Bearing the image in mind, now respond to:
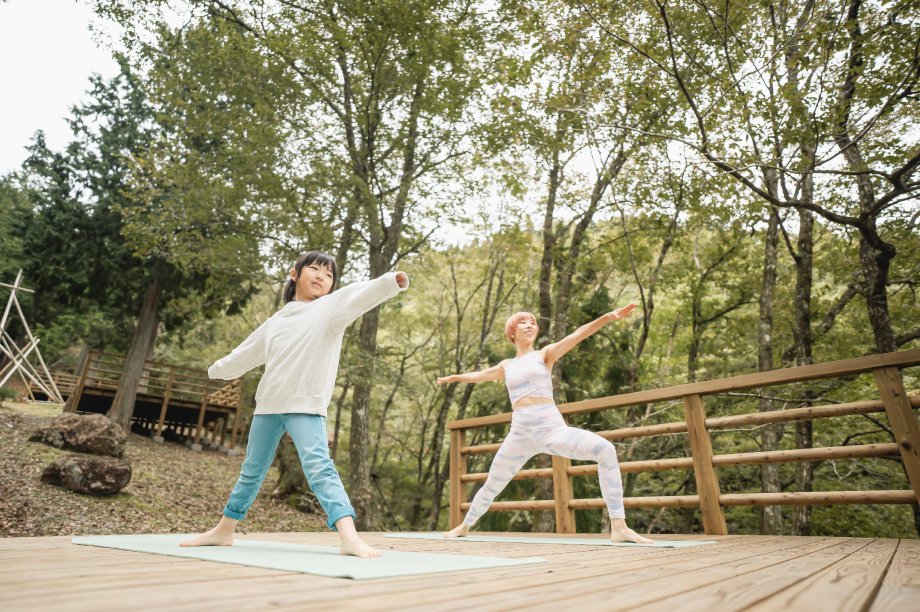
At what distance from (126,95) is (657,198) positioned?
14.5 m

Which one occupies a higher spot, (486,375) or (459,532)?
(486,375)

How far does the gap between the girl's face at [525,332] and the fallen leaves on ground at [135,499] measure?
22.0 feet

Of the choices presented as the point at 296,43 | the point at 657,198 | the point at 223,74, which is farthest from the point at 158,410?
the point at 657,198

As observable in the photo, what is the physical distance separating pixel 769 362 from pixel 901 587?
23.6ft

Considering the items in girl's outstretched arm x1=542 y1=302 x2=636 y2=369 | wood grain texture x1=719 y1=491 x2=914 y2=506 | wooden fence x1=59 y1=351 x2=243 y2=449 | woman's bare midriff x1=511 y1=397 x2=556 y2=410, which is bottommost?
wood grain texture x1=719 y1=491 x2=914 y2=506

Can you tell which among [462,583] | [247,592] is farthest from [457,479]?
[247,592]

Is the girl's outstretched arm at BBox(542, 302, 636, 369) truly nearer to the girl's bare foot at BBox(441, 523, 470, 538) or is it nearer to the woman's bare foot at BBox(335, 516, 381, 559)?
the girl's bare foot at BBox(441, 523, 470, 538)

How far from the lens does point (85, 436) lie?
9758 millimetres

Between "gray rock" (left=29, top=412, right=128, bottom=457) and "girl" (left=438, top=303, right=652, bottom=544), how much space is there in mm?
8544

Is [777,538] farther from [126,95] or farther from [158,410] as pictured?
[126,95]

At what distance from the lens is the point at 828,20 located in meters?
5.28

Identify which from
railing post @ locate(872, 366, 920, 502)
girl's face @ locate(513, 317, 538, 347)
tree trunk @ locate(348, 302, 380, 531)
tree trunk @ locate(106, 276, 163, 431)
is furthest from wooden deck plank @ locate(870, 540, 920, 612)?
tree trunk @ locate(106, 276, 163, 431)

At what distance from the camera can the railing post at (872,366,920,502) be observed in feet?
9.64

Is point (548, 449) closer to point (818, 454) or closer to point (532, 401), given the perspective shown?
point (532, 401)
